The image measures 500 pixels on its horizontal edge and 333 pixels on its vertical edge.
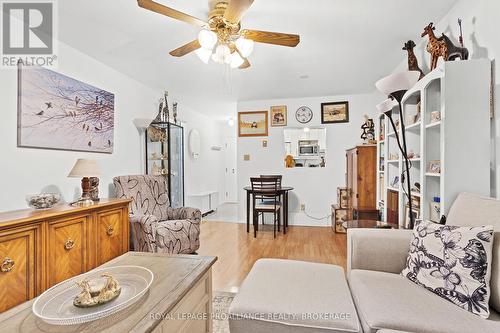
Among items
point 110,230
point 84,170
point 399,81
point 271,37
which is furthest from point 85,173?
point 399,81

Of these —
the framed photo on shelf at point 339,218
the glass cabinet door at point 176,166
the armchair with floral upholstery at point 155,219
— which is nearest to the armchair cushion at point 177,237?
the armchair with floral upholstery at point 155,219

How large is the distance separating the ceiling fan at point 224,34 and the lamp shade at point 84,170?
1.34 meters

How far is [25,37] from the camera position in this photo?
7.09ft

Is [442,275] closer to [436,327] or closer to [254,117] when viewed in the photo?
[436,327]

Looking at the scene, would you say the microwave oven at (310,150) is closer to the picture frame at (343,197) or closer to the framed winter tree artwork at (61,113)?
the picture frame at (343,197)

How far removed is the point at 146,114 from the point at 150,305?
3.42m

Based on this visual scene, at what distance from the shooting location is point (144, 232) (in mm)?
2650

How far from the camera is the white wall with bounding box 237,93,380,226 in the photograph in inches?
180

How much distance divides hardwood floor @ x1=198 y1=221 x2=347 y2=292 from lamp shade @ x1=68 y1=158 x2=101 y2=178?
5.07ft

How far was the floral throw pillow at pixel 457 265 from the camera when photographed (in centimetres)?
115

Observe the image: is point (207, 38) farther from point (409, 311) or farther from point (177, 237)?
point (177, 237)

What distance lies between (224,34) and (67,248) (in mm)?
2006

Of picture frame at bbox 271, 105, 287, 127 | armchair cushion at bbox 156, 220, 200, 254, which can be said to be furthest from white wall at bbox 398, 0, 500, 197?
picture frame at bbox 271, 105, 287, 127

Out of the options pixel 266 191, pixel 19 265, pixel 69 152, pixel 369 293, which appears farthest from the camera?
pixel 266 191
